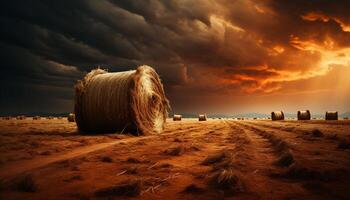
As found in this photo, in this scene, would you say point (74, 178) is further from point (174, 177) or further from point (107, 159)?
point (107, 159)

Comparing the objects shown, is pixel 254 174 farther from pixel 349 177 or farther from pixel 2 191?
pixel 2 191

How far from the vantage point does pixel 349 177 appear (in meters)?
3.74

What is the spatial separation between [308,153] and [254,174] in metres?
2.11

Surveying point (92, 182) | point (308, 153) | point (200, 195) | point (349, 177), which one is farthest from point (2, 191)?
point (308, 153)

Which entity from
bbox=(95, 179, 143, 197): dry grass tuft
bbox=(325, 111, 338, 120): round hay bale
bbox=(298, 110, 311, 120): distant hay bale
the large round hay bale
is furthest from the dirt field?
bbox=(298, 110, 311, 120): distant hay bale

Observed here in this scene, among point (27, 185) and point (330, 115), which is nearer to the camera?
point (27, 185)

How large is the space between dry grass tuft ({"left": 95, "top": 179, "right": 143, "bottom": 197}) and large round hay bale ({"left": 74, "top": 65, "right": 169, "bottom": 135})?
8.19 m

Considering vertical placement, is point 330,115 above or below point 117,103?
below

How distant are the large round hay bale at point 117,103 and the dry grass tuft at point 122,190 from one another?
8190mm

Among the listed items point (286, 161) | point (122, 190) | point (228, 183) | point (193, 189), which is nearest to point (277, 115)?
point (286, 161)

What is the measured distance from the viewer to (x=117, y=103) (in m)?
11.8

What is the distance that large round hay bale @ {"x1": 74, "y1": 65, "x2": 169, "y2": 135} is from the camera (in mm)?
11617

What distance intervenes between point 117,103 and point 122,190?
875 cm

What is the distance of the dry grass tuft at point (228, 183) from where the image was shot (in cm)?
329
